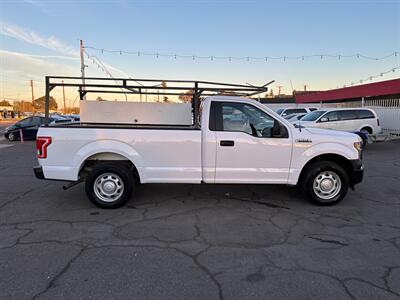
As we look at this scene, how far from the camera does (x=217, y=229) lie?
4.03 metres

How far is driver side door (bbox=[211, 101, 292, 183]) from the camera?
472 centimetres

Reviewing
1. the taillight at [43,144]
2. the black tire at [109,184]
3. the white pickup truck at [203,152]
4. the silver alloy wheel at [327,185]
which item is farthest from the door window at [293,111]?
the taillight at [43,144]

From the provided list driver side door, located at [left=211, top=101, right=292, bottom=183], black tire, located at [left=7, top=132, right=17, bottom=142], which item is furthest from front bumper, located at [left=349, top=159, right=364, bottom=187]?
black tire, located at [left=7, top=132, right=17, bottom=142]

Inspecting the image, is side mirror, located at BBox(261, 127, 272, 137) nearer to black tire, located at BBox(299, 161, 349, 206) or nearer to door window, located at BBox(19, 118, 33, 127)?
black tire, located at BBox(299, 161, 349, 206)

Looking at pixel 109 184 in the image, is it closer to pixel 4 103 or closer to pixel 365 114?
pixel 365 114

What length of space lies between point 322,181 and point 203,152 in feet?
7.21

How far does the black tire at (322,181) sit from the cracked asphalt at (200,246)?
10.2 inches

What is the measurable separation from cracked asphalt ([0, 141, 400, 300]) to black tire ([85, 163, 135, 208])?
7.8 inches

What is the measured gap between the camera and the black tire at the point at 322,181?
4883 millimetres

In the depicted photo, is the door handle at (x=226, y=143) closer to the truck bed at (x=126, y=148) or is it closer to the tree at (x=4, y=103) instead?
the truck bed at (x=126, y=148)

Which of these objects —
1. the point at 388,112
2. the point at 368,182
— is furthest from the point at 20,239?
the point at 388,112

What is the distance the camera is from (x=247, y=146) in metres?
4.72

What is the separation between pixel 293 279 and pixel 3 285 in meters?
2.89

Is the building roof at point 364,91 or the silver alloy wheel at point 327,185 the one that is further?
the building roof at point 364,91
